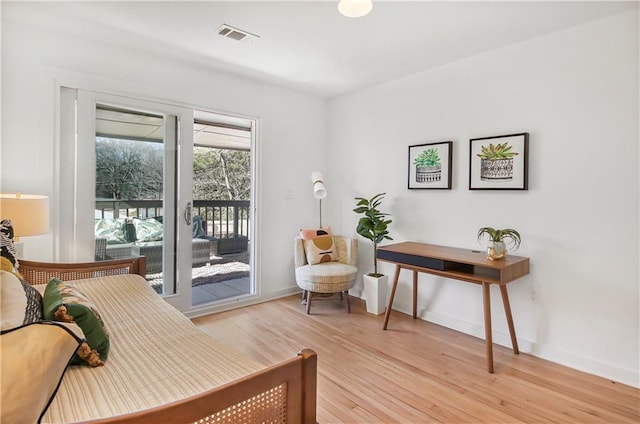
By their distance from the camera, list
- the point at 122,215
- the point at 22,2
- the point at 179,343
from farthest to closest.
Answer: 1. the point at 122,215
2. the point at 22,2
3. the point at 179,343

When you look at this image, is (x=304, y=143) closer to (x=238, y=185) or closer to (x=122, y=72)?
(x=238, y=185)

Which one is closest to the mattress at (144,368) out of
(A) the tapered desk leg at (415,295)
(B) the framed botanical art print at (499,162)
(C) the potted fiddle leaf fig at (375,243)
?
(C) the potted fiddle leaf fig at (375,243)

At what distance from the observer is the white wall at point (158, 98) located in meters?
2.41

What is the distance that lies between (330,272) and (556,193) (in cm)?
199

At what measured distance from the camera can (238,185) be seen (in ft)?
12.2

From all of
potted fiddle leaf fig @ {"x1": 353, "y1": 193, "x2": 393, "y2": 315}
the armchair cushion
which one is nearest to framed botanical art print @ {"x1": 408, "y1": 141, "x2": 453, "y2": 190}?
potted fiddle leaf fig @ {"x1": 353, "y1": 193, "x2": 393, "y2": 315}

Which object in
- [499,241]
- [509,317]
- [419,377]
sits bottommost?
[419,377]

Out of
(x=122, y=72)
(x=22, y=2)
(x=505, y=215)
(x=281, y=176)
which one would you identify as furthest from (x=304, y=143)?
(x=22, y=2)

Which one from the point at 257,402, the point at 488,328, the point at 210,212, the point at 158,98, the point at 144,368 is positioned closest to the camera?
the point at 257,402

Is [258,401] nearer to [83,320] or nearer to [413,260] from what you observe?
[83,320]

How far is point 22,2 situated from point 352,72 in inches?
98.3

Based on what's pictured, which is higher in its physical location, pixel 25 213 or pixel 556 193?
pixel 556 193

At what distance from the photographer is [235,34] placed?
8.43 ft

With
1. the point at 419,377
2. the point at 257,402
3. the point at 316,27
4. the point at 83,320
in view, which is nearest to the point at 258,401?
the point at 257,402
